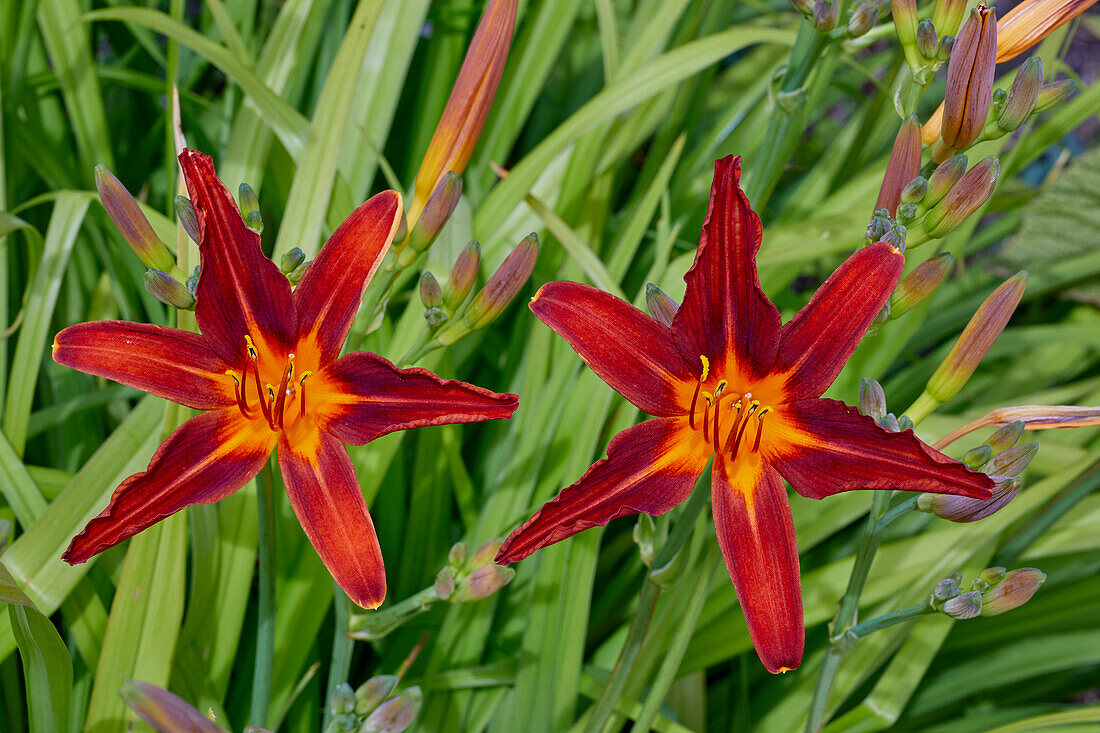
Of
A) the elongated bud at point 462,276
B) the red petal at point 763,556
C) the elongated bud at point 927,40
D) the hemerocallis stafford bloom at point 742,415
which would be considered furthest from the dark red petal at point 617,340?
the elongated bud at point 927,40

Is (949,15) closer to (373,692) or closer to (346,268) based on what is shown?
(346,268)

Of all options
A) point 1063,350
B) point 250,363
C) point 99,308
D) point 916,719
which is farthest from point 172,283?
point 1063,350

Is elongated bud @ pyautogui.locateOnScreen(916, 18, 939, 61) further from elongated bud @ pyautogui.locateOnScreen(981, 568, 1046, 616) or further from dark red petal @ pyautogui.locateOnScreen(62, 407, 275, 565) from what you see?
dark red petal @ pyautogui.locateOnScreen(62, 407, 275, 565)

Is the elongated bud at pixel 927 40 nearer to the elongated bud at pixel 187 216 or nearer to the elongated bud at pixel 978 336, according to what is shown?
the elongated bud at pixel 978 336

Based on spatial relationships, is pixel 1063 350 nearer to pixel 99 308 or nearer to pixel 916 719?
pixel 916 719

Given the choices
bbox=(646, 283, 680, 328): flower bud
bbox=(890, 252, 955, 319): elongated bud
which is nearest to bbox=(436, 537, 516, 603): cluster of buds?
bbox=(646, 283, 680, 328): flower bud

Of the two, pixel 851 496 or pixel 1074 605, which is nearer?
pixel 851 496

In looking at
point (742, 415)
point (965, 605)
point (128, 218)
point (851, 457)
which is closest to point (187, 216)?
point (128, 218)
